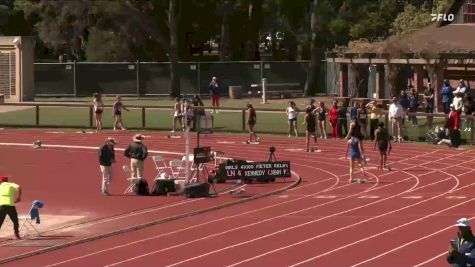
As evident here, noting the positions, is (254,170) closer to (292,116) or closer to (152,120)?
(292,116)

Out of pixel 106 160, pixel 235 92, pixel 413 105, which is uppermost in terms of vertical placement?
pixel 235 92

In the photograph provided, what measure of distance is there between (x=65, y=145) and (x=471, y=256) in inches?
1184

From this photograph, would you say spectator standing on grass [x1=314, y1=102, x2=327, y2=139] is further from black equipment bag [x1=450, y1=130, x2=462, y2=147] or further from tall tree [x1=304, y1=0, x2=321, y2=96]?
tall tree [x1=304, y1=0, x2=321, y2=96]

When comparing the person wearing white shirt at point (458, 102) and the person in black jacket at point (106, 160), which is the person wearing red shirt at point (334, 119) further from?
the person in black jacket at point (106, 160)

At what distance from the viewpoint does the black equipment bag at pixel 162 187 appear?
29.2 m

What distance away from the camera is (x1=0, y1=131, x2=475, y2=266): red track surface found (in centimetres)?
2072

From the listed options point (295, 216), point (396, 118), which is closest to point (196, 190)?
point (295, 216)

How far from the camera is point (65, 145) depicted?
141 ft

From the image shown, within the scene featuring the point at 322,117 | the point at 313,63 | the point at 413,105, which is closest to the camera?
the point at 322,117

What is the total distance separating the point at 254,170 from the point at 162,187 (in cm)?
318

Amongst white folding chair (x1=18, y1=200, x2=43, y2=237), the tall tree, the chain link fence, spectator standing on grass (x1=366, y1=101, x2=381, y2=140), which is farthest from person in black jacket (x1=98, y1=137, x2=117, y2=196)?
the tall tree

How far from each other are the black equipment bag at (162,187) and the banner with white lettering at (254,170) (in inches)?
91.3

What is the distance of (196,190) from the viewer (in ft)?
94.6

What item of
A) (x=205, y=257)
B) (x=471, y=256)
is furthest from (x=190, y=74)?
(x=471, y=256)
